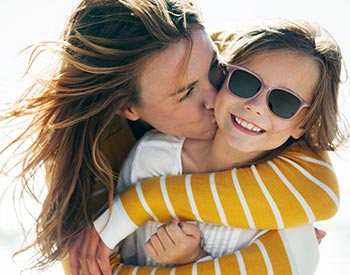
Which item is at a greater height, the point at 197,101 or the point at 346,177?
the point at 197,101

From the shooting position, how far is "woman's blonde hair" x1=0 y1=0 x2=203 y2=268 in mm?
2625

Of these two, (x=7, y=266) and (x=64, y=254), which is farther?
(x=7, y=266)

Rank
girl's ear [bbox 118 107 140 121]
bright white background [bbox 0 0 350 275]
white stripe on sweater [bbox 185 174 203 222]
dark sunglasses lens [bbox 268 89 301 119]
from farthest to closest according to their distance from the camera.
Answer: bright white background [bbox 0 0 350 275], girl's ear [bbox 118 107 140 121], white stripe on sweater [bbox 185 174 203 222], dark sunglasses lens [bbox 268 89 301 119]

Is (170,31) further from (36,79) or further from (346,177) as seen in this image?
(346,177)

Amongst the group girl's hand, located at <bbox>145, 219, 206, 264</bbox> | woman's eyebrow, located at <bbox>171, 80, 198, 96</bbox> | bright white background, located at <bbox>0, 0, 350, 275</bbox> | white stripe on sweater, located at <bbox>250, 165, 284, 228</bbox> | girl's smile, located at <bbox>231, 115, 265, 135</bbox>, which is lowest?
bright white background, located at <bbox>0, 0, 350, 275</bbox>

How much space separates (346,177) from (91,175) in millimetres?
3905

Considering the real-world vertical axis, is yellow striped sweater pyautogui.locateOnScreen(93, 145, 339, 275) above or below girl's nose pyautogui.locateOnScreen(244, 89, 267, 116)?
below

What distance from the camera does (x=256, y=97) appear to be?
2500 mm

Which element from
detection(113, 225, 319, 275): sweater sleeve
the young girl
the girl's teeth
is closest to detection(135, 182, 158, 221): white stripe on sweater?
the young girl

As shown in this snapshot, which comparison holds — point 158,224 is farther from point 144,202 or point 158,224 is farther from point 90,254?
point 90,254

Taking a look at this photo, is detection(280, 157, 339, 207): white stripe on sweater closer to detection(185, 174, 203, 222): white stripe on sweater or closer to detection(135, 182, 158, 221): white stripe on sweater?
detection(185, 174, 203, 222): white stripe on sweater

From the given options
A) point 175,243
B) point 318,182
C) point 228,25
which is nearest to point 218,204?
point 175,243

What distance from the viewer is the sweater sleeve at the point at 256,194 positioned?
252cm

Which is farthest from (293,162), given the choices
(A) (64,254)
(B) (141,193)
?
(A) (64,254)
